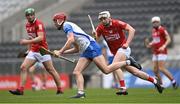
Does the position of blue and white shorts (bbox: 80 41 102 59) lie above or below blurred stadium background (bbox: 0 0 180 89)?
below

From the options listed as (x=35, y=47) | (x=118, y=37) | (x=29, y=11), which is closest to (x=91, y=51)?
(x=118, y=37)

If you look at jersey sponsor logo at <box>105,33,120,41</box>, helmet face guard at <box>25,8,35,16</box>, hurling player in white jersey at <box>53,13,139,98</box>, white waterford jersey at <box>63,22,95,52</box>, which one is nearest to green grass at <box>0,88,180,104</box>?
hurling player in white jersey at <box>53,13,139,98</box>

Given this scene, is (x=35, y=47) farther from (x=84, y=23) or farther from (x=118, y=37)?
(x=84, y=23)

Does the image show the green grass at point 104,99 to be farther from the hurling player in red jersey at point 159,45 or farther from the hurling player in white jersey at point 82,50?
the hurling player in red jersey at point 159,45

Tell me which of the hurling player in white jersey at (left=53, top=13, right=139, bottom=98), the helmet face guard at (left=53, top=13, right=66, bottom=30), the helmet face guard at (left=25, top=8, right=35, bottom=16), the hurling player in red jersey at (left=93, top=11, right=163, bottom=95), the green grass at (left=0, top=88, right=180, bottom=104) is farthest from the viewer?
the helmet face guard at (left=25, top=8, right=35, bottom=16)

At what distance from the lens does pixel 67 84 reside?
3394cm

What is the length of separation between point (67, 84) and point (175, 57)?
5067 millimetres

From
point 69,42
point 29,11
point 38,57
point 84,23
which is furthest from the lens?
point 84,23

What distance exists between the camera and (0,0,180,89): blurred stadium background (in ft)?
115

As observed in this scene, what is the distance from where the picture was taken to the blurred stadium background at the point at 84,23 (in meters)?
34.9

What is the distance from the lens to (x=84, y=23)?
41.0m

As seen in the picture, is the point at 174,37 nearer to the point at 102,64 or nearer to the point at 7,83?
the point at 7,83

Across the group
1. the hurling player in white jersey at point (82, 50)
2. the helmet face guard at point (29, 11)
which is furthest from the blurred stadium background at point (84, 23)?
the hurling player in white jersey at point (82, 50)

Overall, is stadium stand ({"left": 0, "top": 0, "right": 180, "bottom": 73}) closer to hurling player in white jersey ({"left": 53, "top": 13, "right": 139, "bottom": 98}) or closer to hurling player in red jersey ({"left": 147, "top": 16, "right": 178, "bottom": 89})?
hurling player in red jersey ({"left": 147, "top": 16, "right": 178, "bottom": 89})
